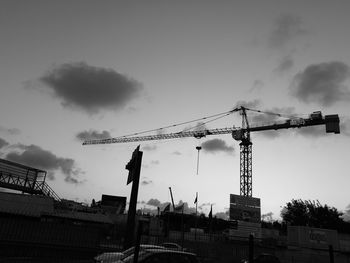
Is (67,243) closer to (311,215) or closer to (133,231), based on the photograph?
(133,231)

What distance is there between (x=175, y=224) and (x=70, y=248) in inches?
3158

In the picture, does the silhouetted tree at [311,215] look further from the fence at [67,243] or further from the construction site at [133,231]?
the fence at [67,243]

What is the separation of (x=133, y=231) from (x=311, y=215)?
93636 mm

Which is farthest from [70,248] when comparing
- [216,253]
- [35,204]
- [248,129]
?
[248,129]

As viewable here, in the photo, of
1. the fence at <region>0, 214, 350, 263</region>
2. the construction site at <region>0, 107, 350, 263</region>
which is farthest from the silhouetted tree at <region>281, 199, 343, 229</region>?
the fence at <region>0, 214, 350, 263</region>

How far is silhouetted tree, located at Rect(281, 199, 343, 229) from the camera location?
316ft

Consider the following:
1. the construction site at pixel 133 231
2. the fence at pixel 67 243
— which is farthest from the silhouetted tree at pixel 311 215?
the fence at pixel 67 243

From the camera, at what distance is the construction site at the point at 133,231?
19.0 m

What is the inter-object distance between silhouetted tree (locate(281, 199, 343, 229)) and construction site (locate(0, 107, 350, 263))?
2184 centimetres

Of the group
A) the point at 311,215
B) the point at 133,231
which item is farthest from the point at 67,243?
the point at 311,215

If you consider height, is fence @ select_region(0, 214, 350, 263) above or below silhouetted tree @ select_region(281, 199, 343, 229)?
below

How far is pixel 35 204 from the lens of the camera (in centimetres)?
4525

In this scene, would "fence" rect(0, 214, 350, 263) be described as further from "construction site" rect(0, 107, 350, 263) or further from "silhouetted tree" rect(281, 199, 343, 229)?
"silhouetted tree" rect(281, 199, 343, 229)

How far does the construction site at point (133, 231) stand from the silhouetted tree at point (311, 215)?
2184 cm
